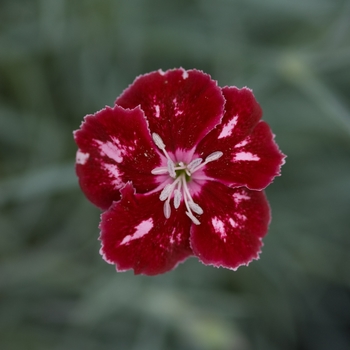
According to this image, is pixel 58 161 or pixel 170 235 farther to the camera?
pixel 58 161

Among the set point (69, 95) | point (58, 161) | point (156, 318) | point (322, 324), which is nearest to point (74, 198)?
point (58, 161)

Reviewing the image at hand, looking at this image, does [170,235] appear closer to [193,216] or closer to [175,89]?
[193,216]

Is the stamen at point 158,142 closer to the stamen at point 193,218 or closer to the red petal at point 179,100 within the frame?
the red petal at point 179,100

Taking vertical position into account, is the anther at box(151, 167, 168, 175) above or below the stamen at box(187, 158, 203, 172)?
below

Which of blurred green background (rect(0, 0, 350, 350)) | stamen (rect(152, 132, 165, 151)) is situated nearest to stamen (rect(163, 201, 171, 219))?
stamen (rect(152, 132, 165, 151))

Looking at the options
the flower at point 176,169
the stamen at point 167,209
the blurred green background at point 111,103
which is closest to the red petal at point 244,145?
the flower at point 176,169

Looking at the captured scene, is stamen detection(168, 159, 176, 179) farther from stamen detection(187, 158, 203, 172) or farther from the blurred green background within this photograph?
the blurred green background
